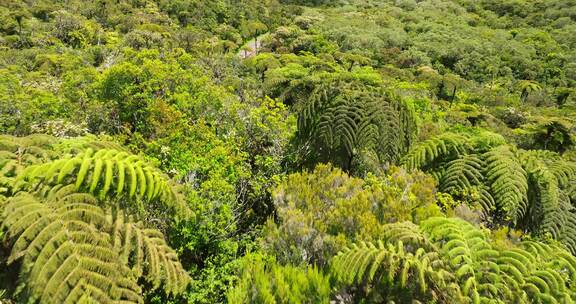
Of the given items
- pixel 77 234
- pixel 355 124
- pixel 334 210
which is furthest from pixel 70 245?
pixel 355 124

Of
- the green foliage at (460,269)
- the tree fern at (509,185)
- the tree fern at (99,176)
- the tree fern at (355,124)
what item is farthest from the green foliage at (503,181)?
the tree fern at (99,176)

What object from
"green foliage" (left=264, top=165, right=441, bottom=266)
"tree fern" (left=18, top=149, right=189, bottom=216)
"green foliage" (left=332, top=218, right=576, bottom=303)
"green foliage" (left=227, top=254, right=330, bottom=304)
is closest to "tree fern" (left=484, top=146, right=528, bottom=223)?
"green foliage" (left=264, top=165, right=441, bottom=266)

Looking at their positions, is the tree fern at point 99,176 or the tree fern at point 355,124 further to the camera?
the tree fern at point 355,124

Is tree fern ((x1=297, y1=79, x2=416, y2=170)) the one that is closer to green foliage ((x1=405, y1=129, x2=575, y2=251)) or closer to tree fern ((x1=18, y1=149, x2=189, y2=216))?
green foliage ((x1=405, y1=129, x2=575, y2=251))

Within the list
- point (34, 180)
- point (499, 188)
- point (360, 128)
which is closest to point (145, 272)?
point (34, 180)

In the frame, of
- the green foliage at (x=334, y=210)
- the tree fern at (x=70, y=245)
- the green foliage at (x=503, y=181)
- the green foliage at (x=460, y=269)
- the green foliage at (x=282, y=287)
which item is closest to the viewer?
the tree fern at (x=70, y=245)

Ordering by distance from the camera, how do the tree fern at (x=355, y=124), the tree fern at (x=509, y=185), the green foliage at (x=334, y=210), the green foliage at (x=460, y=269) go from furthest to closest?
the tree fern at (x=355, y=124)
the tree fern at (x=509, y=185)
the green foliage at (x=334, y=210)
the green foliage at (x=460, y=269)

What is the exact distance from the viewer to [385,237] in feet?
10.9

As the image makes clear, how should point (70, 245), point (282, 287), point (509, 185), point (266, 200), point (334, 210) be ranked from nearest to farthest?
1. point (70, 245)
2. point (282, 287)
3. point (334, 210)
4. point (509, 185)
5. point (266, 200)

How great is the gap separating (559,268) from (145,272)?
363cm

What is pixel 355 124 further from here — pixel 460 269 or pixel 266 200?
pixel 460 269

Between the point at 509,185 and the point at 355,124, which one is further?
the point at 355,124

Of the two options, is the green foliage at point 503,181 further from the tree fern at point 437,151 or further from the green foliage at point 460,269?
the green foliage at point 460,269

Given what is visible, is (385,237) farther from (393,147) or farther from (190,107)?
(190,107)
